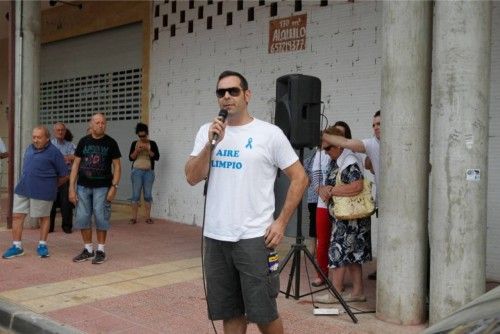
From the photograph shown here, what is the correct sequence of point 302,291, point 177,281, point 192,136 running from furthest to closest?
point 192,136
point 177,281
point 302,291

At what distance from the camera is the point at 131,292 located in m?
5.82

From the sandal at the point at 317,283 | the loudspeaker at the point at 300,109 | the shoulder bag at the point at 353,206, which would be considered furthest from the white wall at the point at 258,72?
the loudspeaker at the point at 300,109

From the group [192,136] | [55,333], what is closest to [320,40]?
[192,136]

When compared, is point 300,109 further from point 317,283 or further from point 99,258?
point 99,258

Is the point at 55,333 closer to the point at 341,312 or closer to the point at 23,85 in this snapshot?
the point at 341,312

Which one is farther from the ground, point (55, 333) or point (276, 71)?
point (276, 71)

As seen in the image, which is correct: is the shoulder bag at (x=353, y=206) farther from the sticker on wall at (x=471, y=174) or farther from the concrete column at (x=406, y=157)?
the sticker on wall at (x=471, y=174)

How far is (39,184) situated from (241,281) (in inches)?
179

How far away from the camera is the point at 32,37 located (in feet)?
31.8

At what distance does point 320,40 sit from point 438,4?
3.85 meters

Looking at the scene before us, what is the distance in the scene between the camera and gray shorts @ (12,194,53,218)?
7148 millimetres

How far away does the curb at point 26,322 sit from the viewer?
461 centimetres

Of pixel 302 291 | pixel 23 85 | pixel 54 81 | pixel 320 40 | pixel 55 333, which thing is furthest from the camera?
pixel 54 81

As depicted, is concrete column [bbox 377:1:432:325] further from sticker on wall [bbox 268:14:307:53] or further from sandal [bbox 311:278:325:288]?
sticker on wall [bbox 268:14:307:53]
